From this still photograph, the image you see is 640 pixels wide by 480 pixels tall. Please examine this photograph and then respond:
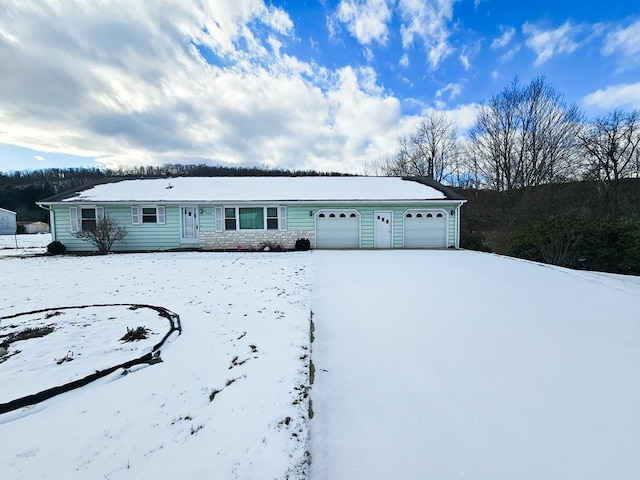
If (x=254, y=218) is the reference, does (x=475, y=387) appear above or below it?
below

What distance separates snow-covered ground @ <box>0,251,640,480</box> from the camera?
179 cm

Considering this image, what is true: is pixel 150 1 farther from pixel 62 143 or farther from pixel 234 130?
pixel 62 143

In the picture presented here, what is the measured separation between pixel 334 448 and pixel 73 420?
1.99 metres

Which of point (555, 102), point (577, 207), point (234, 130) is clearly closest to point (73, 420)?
point (234, 130)

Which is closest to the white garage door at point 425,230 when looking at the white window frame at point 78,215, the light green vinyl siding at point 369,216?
the light green vinyl siding at point 369,216

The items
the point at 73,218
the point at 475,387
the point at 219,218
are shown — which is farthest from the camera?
the point at 219,218

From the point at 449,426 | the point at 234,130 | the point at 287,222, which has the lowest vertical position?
the point at 449,426

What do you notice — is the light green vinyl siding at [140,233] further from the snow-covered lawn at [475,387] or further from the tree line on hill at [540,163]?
the tree line on hill at [540,163]

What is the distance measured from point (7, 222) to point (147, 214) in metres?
42.4

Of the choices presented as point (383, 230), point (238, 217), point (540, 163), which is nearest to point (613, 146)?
point (540, 163)

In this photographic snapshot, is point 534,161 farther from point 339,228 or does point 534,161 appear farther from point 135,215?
point 135,215

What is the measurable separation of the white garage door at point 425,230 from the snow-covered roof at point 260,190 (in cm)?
100

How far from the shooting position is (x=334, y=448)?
6.35 ft

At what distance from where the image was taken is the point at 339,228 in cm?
1371
